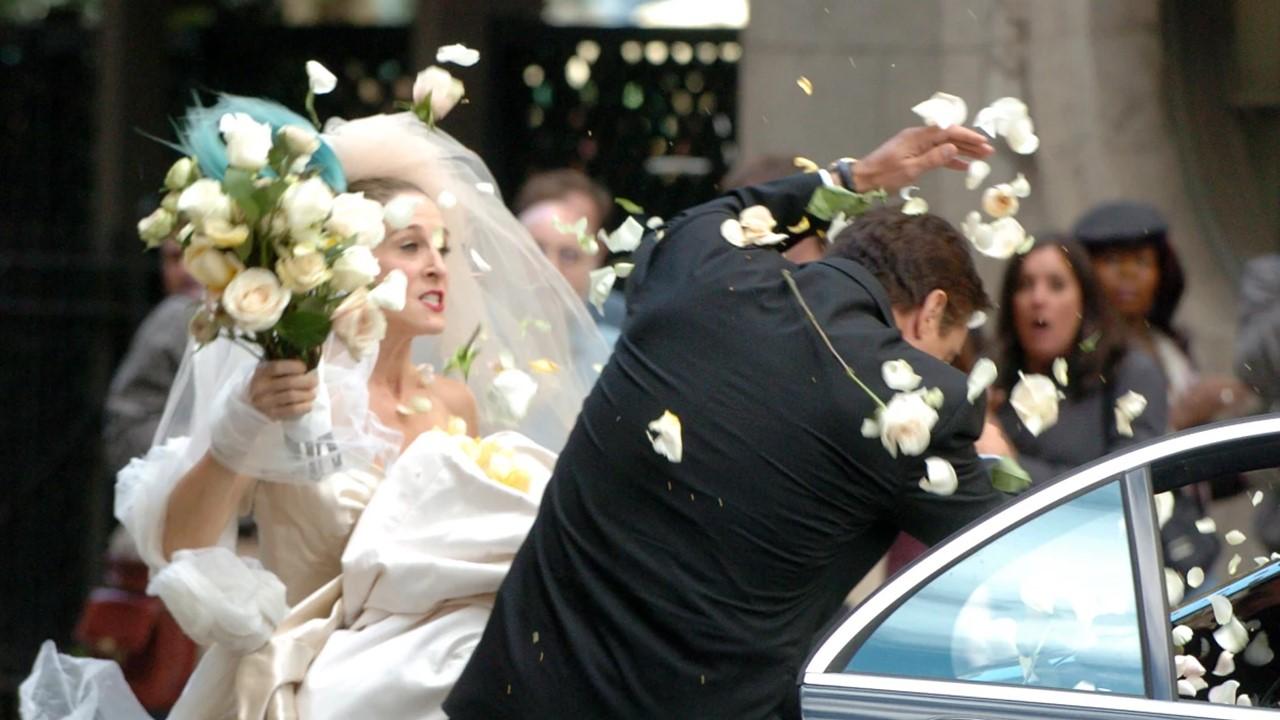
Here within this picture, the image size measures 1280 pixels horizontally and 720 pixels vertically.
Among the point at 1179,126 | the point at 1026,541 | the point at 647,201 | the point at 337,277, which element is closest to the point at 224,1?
the point at 647,201

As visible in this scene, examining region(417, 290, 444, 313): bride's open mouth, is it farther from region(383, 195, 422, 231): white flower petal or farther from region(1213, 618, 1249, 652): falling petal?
region(1213, 618, 1249, 652): falling petal

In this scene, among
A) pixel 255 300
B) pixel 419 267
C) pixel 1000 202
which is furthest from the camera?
pixel 419 267

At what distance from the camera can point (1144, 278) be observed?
5.88 meters

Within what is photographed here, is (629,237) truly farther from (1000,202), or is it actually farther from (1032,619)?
(1032,619)

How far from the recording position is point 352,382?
4148 millimetres

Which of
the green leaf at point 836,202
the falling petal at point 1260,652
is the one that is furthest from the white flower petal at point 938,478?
the falling petal at point 1260,652

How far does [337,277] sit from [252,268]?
146 mm

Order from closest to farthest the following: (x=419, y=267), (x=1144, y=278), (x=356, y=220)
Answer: (x=356, y=220) < (x=419, y=267) < (x=1144, y=278)

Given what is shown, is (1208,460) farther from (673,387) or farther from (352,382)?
(352,382)

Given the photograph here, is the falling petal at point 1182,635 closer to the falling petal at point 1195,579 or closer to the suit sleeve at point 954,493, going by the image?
the falling petal at point 1195,579

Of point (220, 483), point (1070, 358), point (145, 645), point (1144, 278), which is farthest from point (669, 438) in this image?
point (145, 645)

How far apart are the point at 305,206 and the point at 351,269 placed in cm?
14

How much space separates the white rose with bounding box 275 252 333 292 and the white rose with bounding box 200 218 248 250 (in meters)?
0.08

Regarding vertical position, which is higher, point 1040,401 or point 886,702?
point 1040,401
